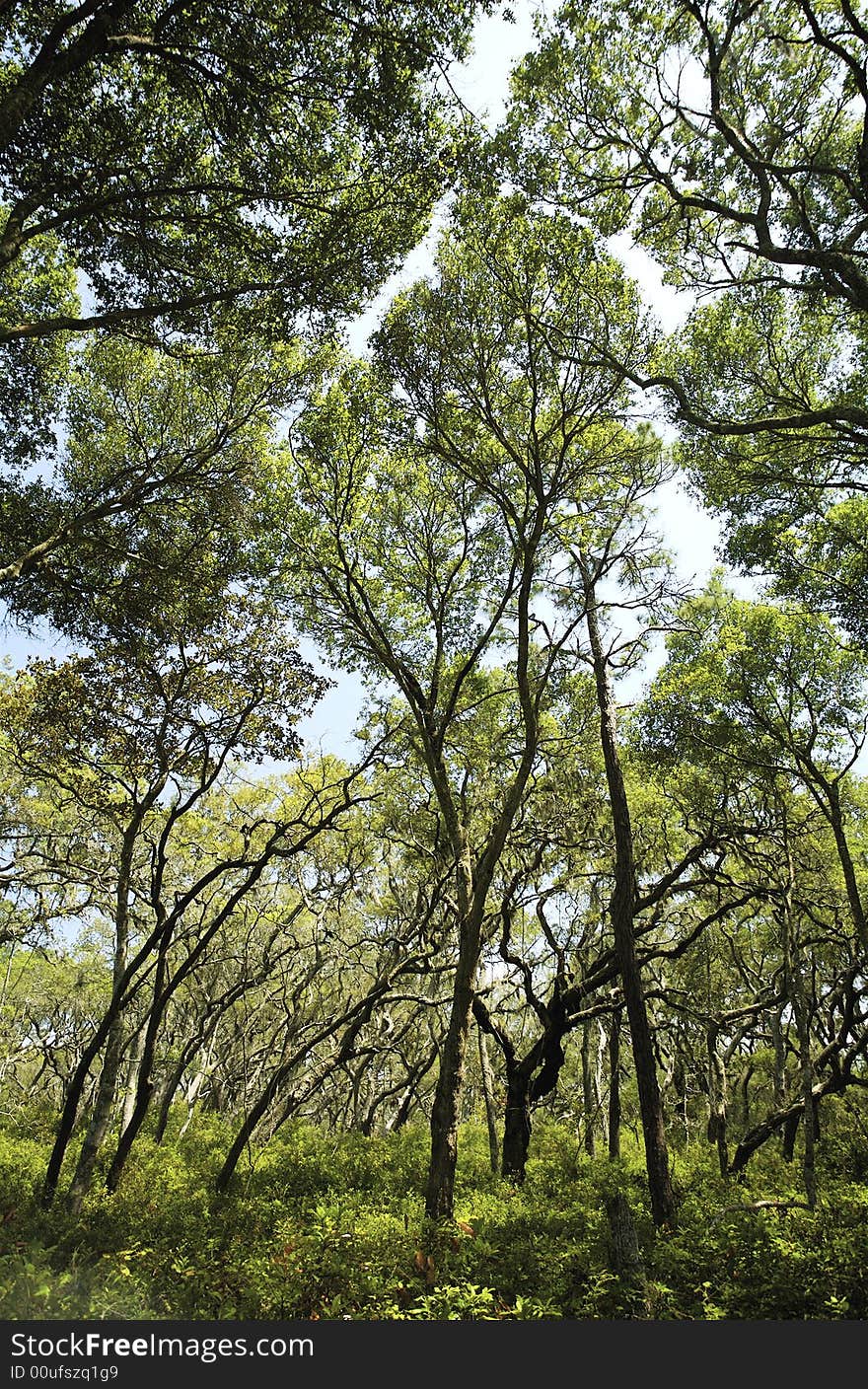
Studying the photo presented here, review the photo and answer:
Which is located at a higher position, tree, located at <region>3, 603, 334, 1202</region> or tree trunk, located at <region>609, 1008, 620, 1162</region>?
tree, located at <region>3, 603, 334, 1202</region>

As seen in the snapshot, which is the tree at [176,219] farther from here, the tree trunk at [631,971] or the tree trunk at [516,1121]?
the tree trunk at [516,1121]

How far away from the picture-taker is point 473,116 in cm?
794

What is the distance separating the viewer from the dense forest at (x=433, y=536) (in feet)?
22.8

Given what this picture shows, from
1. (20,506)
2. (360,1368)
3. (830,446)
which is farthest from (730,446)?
(360,1368)

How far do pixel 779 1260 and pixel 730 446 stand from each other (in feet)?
31.6

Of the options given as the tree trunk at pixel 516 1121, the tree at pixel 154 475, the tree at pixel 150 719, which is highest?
the tree at pixel 154 475

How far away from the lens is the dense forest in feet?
22.8

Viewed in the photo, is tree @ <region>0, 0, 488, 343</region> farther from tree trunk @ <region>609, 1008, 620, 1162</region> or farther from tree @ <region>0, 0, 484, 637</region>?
tree trunk @ <region>609, 1008, 620, 1162</region>

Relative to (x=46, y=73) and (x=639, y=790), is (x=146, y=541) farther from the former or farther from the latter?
(x=639, y=790)

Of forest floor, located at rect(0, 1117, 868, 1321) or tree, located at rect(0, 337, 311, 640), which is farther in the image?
tree, located at rect(0, 337, 311, 640)

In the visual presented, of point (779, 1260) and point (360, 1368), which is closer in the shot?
point (360, 1368)

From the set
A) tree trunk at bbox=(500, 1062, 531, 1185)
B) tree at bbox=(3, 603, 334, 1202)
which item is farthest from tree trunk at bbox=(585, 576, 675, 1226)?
tree at bbox=(3, 603, 334, 1202)

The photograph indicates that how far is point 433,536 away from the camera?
12227 mm

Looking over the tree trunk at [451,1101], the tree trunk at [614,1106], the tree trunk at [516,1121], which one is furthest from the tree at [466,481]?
the tree trunk at [614,1106]
